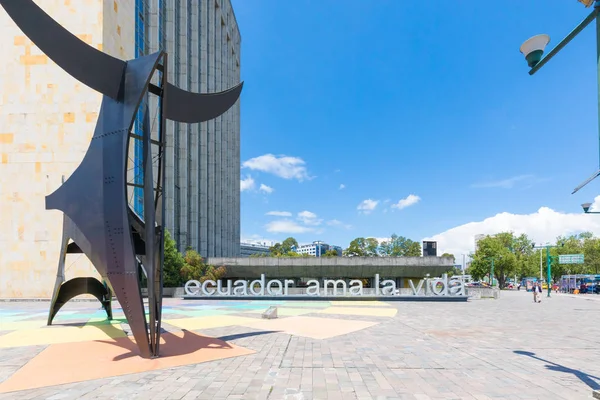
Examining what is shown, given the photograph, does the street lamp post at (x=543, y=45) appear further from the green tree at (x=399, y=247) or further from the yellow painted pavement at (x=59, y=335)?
the green tree at (x=399, y=247)

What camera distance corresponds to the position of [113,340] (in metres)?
12.7

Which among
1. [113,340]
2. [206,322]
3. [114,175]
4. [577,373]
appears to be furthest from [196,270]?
[577,373]

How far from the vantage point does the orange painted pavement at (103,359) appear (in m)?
8.55

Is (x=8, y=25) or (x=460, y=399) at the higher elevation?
(x=8, y=25)

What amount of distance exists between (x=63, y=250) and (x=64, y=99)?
22481 millimetres

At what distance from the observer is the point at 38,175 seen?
102 feet

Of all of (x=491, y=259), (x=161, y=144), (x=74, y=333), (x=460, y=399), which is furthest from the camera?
(x=491, y=259)

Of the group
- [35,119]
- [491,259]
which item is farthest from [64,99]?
[491,259]

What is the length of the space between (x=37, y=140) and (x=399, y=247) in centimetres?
9699

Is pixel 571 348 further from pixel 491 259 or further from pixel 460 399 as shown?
pixel 491 259

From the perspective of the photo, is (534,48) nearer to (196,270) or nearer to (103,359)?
(103,359)

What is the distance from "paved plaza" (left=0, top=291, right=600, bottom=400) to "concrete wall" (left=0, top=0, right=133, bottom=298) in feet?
53.5

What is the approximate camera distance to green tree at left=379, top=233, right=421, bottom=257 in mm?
108675

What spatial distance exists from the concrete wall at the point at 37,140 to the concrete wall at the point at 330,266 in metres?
20.8
